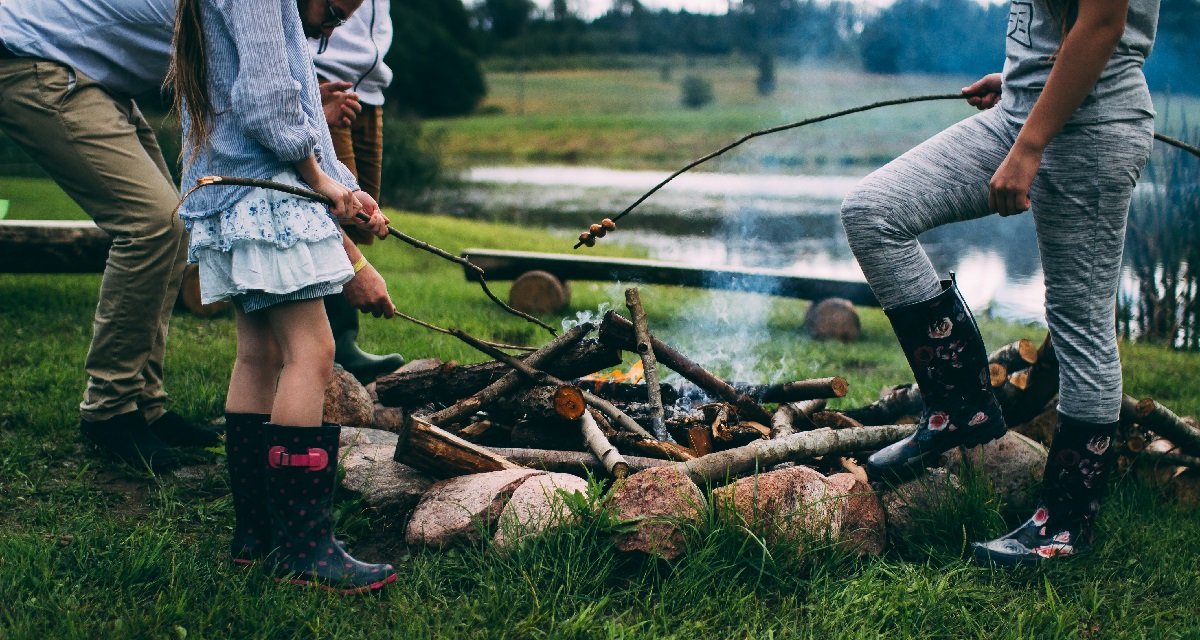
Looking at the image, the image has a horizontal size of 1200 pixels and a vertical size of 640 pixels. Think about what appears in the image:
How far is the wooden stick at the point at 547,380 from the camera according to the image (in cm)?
354

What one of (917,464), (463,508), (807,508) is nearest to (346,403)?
(463,508)

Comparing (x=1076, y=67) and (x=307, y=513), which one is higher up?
(x=1076, y=67)

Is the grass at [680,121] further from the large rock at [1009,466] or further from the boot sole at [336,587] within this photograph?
the boot sole at [336,587]

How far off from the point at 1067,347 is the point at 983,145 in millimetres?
Result: 642

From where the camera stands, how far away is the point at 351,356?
16.7 ft

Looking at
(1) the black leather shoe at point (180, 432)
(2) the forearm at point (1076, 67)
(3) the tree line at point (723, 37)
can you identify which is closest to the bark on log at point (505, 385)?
(1) the black leather shoe at point (180, 432)

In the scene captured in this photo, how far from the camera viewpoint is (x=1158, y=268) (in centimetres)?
762

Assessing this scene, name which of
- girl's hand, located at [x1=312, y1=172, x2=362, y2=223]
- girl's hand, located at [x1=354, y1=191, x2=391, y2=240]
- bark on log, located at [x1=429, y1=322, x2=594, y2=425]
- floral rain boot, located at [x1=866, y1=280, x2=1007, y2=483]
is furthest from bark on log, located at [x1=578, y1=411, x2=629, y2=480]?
girl's hand, located at [x1=312, y1=172, x2=362, y2=223]

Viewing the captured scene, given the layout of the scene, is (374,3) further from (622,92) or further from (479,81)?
(622,92)

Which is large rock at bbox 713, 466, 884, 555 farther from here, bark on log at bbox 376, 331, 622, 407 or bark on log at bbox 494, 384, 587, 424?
bark on log at bbox 376, 331, 622, 407

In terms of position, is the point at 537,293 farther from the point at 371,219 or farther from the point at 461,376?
the point at 371,219

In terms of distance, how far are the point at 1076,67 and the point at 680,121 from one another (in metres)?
25.0

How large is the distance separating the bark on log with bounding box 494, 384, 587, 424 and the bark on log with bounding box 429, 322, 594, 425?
3 centimetres

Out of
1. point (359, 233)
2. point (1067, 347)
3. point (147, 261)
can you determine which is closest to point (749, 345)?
point (359, 233)
